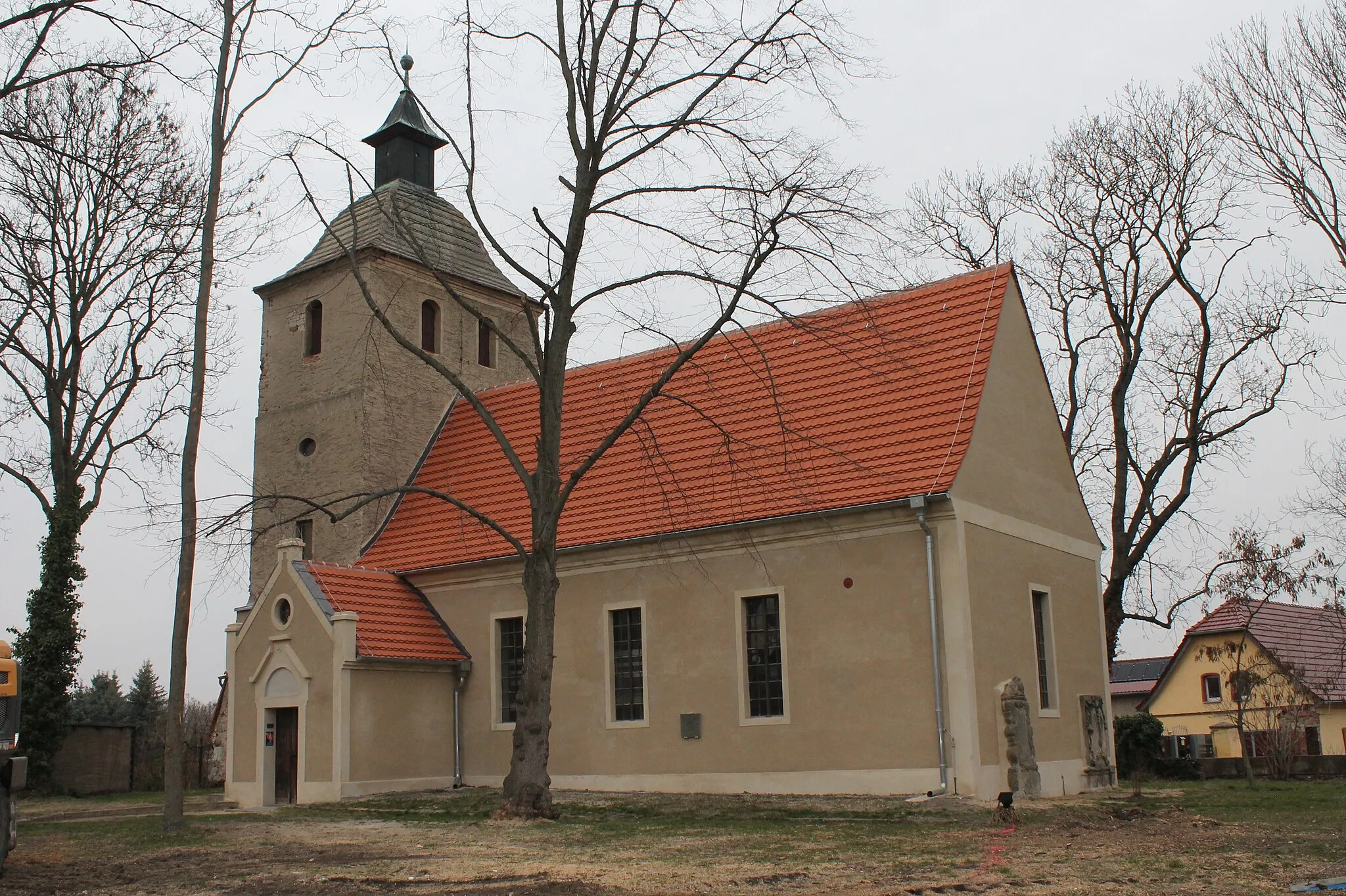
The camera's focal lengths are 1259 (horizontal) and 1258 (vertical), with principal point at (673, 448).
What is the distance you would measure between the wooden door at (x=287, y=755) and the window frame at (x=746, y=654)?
26.0ft

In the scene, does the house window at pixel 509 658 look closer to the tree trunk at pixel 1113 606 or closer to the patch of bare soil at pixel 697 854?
the patch of bare soil at pixel 697 854

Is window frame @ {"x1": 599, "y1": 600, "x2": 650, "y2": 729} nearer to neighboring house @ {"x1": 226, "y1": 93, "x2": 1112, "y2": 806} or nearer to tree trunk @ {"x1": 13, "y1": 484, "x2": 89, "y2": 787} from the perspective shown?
neighboring house @ {"x1": 226, "y1": 93, "x2": 1112, "y2": 806}

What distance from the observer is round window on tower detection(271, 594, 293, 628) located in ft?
72.8

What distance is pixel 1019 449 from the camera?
20.8m

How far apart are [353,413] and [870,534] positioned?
1269 centimetres

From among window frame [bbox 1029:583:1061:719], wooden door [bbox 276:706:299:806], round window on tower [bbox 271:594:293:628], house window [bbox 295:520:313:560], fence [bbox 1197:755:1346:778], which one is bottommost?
fence [bbox 1197:755:1346:778]

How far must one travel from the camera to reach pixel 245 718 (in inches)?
891

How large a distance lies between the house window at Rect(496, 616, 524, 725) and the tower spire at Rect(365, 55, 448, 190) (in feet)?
42.5

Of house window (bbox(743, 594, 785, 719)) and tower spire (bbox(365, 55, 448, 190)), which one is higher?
tower spire (bbox(365, 55, 448, 190))

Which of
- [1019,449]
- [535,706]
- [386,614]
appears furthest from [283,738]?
[1019,449]

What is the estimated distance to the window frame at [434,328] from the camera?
28281 mm

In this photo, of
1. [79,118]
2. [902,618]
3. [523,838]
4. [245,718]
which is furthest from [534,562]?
[79,118]

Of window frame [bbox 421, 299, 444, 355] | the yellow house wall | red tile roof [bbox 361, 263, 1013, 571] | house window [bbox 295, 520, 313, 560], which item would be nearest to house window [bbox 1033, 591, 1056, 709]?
red tile roof [bbox 361, 263, 1013, 571]

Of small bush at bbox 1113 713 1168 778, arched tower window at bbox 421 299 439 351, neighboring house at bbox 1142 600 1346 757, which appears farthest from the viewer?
neighboring house at bbox 1142 600 1346 757
